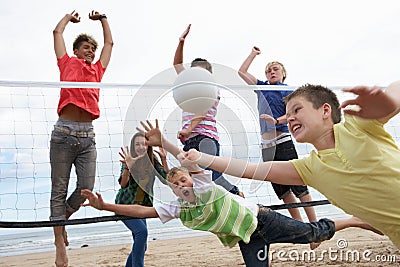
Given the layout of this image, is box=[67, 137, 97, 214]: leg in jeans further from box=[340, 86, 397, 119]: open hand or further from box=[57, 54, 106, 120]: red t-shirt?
box=[340, 86, 397, 119]: open hand

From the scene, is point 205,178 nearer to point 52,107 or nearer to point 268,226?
point 268,226

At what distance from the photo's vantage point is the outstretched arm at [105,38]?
5117 millimetres

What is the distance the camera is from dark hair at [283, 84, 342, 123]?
9.45ft

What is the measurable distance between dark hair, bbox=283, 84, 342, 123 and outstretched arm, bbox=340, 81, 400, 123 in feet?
1.60

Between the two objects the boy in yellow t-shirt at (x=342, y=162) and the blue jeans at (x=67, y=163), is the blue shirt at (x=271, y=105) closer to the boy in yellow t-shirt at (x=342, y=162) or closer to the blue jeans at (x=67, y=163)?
the blue jeans at (x=67, y=163)

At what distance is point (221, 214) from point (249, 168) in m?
1.18

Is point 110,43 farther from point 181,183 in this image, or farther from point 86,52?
point 181,183

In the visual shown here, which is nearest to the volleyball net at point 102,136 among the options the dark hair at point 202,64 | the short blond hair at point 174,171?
the short blond hair at point 174,171

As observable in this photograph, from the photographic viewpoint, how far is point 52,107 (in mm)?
5531

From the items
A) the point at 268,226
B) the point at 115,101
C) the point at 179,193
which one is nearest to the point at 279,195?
the point at 268,226

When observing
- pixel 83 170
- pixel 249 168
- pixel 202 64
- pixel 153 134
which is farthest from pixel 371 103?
pixel 83 170

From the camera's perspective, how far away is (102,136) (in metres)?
5.32

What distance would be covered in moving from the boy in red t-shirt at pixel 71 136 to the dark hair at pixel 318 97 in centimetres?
237

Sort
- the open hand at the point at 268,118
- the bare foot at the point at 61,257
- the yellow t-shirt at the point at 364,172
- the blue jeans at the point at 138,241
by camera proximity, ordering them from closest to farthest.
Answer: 1. the yellow t-shirt at the point at 364,172
2. the bare foot at the point at 61,257
3. the blue jeans at the point at 138,241
4. the open hand at the point at 268,118
